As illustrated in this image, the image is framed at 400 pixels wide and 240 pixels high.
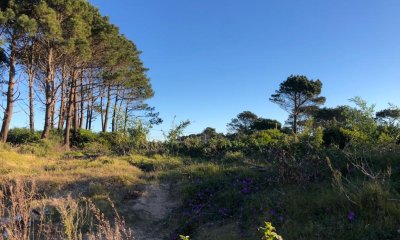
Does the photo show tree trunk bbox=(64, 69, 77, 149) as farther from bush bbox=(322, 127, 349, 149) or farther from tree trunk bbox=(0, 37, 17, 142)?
bush bbox=(322, 127, 349, 149)

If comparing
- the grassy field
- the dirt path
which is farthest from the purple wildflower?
the dirt path

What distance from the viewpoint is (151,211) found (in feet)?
22.6

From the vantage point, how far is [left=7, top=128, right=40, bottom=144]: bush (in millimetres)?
19428

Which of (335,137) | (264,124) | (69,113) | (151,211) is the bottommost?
(151,211)

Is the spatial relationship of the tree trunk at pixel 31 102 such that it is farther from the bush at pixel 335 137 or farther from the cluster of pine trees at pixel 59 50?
the bush at pixel 335 137

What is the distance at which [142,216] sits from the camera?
6582mm

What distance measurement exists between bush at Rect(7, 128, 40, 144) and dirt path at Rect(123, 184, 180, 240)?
44.3 ft

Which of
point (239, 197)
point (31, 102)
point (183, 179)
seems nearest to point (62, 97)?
point (31, 102)

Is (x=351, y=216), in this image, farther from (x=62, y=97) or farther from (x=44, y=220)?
(x=62, y=97)

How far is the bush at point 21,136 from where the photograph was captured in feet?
63.7

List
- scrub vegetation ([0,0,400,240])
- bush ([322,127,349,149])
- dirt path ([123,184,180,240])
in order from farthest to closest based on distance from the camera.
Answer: bush ([322,127,349,149]), dirt path ([123,184,180,240]), scrub vegetation ([0,0,400,240])

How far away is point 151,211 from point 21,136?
53.2ft

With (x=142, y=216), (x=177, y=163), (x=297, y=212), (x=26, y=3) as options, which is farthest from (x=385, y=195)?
(x=26, y=3)

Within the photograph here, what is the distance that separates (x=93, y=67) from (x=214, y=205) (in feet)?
68.8
